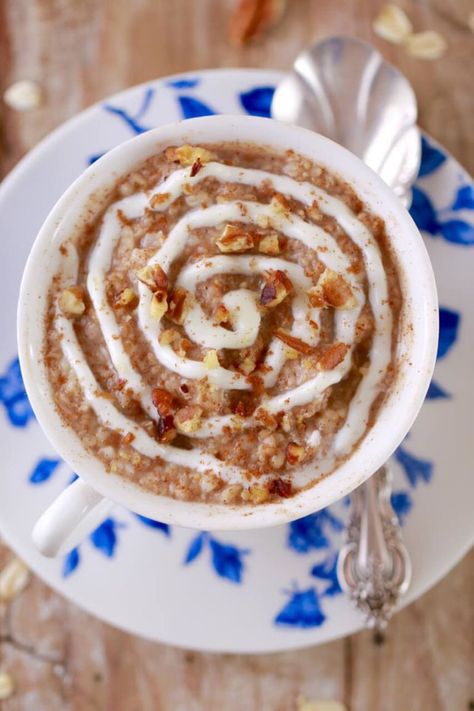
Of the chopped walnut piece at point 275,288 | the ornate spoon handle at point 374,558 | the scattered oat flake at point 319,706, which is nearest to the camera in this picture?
the chopped walnut piece at point 275,288

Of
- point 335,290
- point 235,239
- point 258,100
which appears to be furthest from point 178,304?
point 258,100

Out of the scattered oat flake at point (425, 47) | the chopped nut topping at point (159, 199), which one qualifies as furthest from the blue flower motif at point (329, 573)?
the scattered oat flake at point (425, 47)

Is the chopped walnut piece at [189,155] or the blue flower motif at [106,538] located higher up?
the chopped walnut piece at [189,155]

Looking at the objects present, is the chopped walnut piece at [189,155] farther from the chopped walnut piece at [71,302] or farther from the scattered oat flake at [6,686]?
the scattered oat flake at [6,686]

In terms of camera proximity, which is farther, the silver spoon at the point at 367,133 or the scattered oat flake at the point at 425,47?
the scattered oat flake at the point at 425,47

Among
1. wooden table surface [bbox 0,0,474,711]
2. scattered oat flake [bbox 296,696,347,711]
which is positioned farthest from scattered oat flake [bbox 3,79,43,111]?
scattered oat flake [bbox 296,696,347,711]

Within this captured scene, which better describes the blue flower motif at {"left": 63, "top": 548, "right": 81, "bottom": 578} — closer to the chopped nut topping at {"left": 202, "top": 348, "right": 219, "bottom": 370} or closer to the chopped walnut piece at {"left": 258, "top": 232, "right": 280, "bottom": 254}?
the chopped nut topping at {"left": 202, "top": 348, "right": 219, "bottom": 370}

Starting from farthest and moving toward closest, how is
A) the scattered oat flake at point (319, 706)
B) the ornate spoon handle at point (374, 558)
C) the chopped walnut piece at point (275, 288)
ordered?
the scattered oat flake at point (319, 706) → the ornate spoon handle at point (374, 558) → the chopped walnut piece at point (275, 288)

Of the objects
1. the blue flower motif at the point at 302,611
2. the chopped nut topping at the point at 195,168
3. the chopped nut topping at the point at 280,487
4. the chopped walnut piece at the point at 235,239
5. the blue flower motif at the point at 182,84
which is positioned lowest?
the blue flower motif at the point at 302,611
